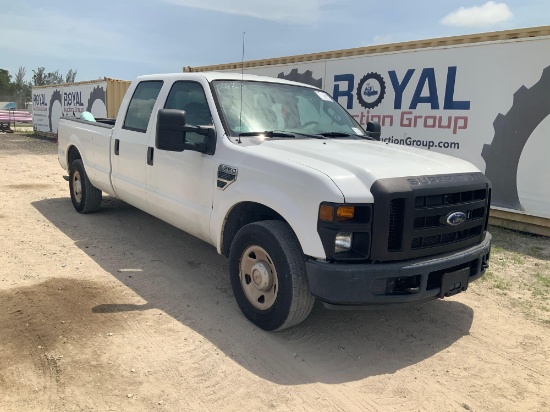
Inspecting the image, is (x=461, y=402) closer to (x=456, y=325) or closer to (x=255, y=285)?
(x=456, y=325)

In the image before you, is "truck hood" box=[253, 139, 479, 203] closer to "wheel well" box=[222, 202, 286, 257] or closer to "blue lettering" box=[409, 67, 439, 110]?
"wheel well" box=[222, 202, 286, 257]

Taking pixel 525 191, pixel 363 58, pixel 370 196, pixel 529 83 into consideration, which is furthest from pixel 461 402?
pixel 363 58

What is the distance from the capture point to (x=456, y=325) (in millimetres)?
3982

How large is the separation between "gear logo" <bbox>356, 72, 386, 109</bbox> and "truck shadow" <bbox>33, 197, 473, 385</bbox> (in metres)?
5.04

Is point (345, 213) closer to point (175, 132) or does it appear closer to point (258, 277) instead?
point (258, 277)

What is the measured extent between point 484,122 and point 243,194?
5.46m

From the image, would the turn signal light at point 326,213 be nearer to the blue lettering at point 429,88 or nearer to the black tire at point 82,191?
the black tire at point 82,191

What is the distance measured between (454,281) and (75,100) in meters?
20.8

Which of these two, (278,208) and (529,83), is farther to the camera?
(529,83)

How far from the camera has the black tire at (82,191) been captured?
22.9ft

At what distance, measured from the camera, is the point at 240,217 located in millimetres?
3982

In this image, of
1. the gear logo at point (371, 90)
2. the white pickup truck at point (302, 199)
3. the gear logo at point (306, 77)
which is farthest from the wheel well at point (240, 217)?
the gear logo at point (306, 77)

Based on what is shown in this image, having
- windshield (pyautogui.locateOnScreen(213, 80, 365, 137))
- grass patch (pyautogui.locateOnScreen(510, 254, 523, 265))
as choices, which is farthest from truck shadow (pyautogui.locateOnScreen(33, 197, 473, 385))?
grass patch (pyautogui.locateOnScreen(510, 254, 523, 265))

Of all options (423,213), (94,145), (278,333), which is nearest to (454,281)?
(423,213)
